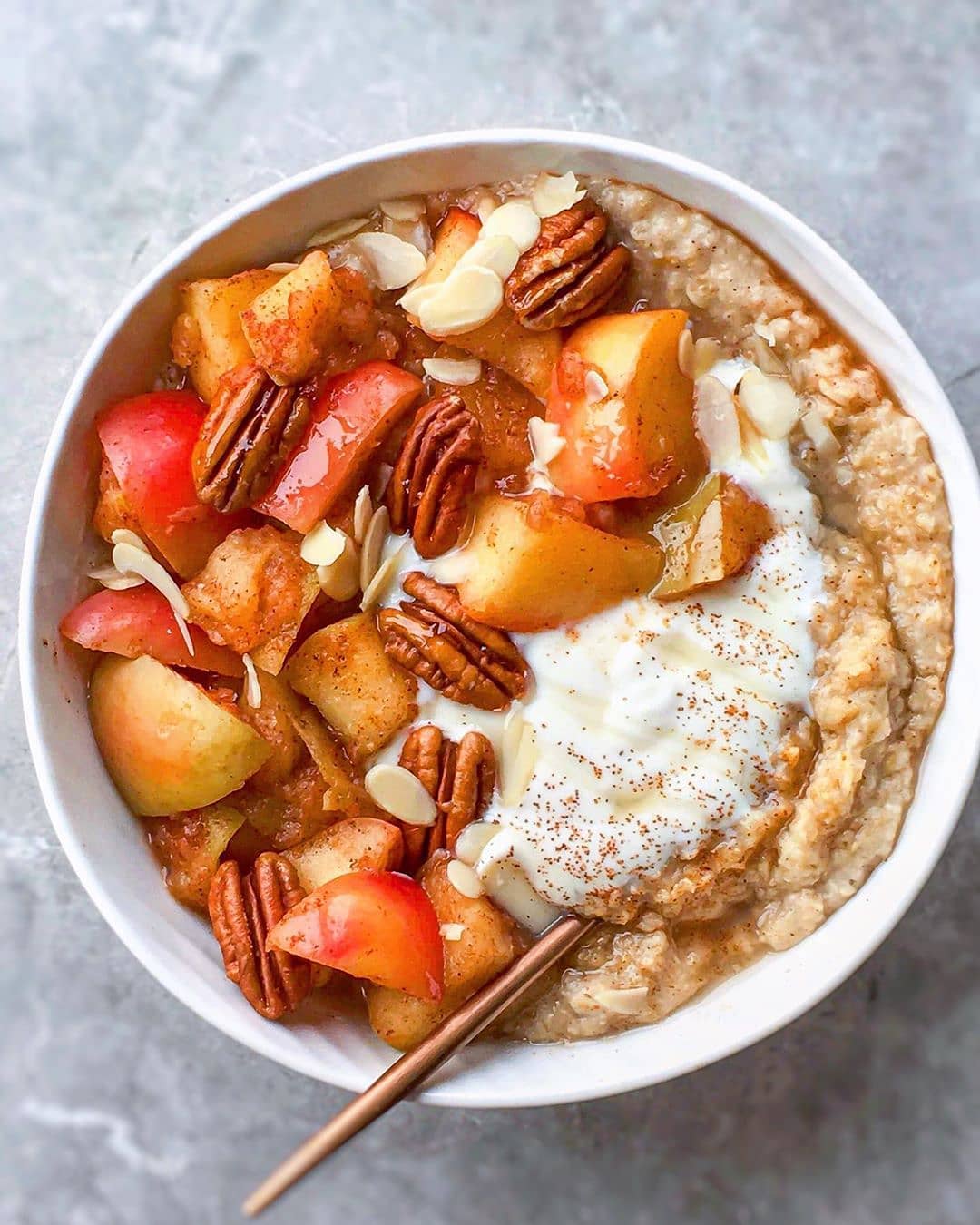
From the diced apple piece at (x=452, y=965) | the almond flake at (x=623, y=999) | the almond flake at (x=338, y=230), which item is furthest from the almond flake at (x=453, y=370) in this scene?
the almond flake at (x=623, y=999)

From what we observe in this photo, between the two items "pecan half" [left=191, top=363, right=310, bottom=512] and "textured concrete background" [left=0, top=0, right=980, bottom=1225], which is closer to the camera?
"pecan half" [left=191, top=363, right=310, bottom=512]

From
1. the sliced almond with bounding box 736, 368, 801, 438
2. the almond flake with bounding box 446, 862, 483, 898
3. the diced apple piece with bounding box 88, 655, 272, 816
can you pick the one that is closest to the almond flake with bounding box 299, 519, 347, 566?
the diced apple piece with bounding box 88, 655, 272, 816

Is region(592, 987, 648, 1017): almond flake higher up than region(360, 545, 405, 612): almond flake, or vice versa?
region(360, 545, 405, 612): almond flake

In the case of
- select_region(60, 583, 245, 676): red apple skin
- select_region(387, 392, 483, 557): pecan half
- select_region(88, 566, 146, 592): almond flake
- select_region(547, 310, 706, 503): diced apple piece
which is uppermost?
select_region(547, 310, 706, 503): diced apple piece

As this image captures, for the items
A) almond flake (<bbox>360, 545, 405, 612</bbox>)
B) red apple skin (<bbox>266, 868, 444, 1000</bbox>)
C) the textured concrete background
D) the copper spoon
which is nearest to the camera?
the copper spoon

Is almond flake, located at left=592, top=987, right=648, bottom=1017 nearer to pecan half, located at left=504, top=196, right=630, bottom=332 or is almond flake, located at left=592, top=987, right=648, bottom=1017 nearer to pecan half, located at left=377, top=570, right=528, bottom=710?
pecan half, located at left=377, top=570, right=528, bottom=710

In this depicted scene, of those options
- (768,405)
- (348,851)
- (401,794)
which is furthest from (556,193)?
(348,851)

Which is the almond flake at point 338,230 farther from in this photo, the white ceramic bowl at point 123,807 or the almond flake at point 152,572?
the almond flake at point 152,572

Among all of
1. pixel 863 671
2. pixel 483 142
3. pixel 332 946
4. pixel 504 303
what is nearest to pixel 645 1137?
pixel 332 946
